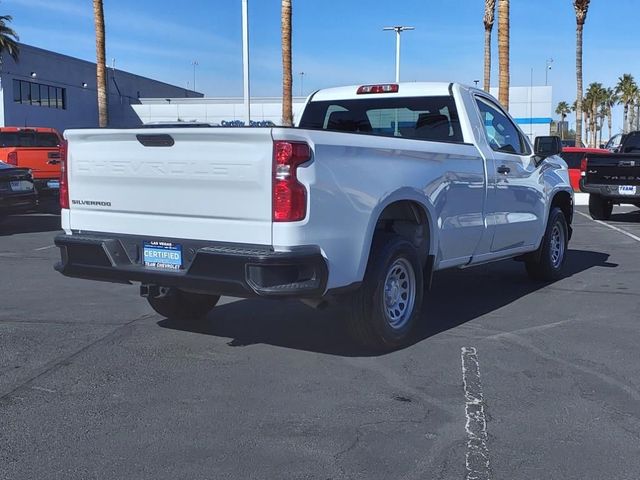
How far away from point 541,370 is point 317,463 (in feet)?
7.74

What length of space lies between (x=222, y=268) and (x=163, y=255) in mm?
593

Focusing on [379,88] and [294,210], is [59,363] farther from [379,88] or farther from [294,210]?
[379,88]

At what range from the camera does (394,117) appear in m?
7.60

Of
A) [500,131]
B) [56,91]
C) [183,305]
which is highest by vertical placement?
[56,91]

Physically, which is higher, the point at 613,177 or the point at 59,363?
the point at 613,177

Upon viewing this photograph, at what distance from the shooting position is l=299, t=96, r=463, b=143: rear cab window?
7266mm

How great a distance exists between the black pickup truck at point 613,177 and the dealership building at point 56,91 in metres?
27.5

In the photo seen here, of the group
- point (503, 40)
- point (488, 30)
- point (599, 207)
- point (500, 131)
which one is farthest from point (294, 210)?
point (488, 30)

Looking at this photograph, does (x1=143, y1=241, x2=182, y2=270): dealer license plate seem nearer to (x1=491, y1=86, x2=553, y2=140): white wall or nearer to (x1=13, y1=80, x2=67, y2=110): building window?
(x1=13, y1=80, x2=67, y2=110): building window

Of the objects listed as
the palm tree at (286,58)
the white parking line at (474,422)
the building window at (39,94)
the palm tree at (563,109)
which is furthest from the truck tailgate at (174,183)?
the palm tree at (563,109)

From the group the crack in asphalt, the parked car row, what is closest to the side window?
the crack in asphalt

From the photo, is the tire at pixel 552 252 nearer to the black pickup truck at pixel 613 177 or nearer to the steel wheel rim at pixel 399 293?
the steel wheel rim at pixel 399 293

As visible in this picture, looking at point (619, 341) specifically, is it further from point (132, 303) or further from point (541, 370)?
point (132, 303)

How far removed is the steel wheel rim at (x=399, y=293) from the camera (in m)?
6.00
